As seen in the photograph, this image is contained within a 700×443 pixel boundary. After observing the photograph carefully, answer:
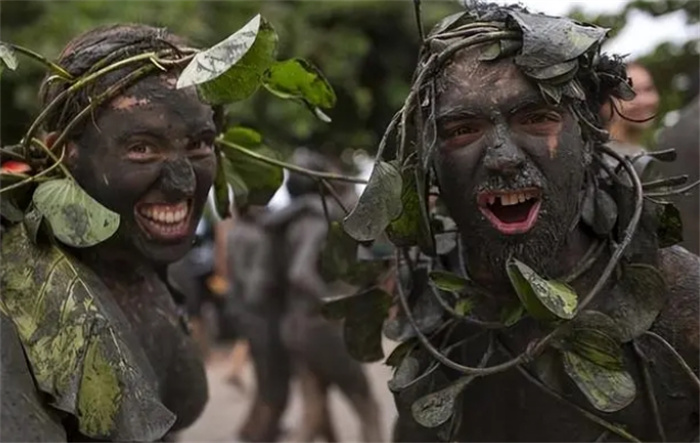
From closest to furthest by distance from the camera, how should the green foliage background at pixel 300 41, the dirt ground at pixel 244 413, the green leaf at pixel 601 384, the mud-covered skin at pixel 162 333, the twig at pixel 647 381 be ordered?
the green leaf at pixel 601 384, the twig at pixel 647 381, the mud-covered skin at pixel 162 333, the dirt ground at pixel 244 413, the green foliage background at pixel 300 41

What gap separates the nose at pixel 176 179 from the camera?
155 cm

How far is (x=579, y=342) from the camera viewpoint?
4.73 feet

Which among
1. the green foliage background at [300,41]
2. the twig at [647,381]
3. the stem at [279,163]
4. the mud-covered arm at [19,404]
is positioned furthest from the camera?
the green foliage background at [300,41]

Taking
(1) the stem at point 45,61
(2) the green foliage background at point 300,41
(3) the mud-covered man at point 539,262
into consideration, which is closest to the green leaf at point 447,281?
(3) the mud-covered man at point 539,262

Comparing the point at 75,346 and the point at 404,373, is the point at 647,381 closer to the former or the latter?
the point at 404,373

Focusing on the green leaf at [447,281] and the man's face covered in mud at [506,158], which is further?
the green leaf at [447,281]

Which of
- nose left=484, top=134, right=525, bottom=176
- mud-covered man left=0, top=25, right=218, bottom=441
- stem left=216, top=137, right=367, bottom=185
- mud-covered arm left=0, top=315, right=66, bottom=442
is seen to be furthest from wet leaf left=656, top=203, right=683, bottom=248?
mud-covered arm left=0, top=315, right=66, bottom=442

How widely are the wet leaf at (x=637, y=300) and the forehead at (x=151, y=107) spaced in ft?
2.02

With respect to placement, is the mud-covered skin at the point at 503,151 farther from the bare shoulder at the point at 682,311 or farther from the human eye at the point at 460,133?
the bare shoulder at the point at 682,311

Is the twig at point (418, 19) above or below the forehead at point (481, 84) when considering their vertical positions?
above

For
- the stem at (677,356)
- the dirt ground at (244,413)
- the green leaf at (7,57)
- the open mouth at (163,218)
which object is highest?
the green leaf at (7,57)

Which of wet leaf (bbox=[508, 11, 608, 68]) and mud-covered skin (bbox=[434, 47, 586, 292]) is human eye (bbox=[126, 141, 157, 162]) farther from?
wet leaf (bbox=[508, 11, 608, 68])

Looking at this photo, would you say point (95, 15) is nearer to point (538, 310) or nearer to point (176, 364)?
point (176, 364)

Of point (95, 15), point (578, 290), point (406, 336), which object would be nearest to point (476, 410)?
point (406, 336)
